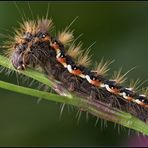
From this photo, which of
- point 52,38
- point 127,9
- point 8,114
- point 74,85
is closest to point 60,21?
point 127,9

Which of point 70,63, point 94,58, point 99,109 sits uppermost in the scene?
point 94,58

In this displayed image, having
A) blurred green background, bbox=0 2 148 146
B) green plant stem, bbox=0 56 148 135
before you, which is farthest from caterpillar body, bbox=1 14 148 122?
blurred green background, bbox=0 2 148 146

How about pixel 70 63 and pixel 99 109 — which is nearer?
pixel 99 109

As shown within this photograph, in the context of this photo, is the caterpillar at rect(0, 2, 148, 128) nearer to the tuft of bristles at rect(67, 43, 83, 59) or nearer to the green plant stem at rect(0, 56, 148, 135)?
the tuft of bristles at rect(67, 43, 83, 59)

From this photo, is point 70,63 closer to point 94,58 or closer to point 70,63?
point 70,63

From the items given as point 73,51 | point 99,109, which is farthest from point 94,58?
point 99,109

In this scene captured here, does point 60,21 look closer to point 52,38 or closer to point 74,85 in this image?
point 52,38

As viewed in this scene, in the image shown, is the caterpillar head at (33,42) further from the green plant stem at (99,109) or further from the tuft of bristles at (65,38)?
the green plant stem at (99,109)
